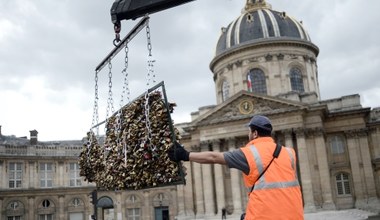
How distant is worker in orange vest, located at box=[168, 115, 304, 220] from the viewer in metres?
4.46

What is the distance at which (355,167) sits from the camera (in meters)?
44.4

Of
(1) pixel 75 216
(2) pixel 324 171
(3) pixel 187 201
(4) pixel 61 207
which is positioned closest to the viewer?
(2) pixel 324 171

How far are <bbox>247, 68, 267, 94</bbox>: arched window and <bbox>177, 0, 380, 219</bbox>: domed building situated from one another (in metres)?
0.12

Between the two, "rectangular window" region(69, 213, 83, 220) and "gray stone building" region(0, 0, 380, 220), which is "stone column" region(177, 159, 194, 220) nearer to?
"gray stone building" region(0, 0, 380, 220)

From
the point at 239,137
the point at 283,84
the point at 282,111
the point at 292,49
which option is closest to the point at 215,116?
the point at 239,137

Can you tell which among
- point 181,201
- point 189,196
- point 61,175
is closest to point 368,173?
point 189,196

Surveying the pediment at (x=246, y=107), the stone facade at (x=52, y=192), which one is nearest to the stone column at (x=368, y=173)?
the pediment at (x=246, y=107)

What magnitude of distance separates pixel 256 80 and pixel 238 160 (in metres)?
50.1

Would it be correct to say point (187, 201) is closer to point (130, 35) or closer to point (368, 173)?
point (368, 173)

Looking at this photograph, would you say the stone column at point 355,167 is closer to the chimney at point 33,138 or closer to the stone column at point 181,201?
the stone column at point 181,201

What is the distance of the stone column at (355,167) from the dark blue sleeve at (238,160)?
42526mm

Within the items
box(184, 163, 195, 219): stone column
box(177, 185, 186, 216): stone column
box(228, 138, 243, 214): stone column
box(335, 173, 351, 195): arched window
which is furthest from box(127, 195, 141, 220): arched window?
box(335, 173, 351, 195): arched window

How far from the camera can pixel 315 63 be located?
187ft

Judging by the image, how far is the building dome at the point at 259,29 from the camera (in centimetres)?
5481
